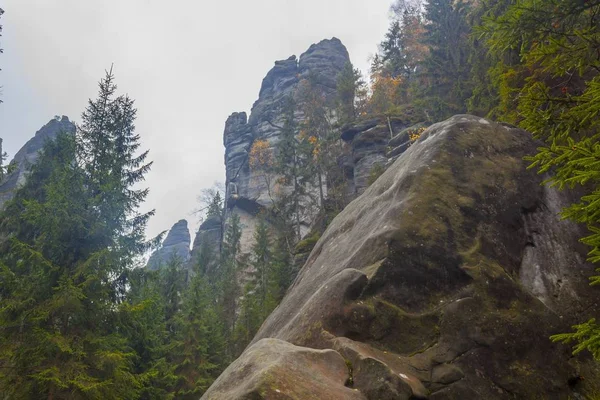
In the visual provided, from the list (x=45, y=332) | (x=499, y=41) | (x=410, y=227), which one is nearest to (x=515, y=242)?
(x=410, y=227)

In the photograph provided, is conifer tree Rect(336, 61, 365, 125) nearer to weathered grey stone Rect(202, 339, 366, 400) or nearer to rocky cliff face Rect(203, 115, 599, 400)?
rocky cliff face Rect(203, 115, 599, 400)

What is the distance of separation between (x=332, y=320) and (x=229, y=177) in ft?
192

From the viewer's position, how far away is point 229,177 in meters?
63.5

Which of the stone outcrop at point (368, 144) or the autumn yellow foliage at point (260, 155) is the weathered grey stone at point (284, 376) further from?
the autumn yellow foliage at point (260, 155)

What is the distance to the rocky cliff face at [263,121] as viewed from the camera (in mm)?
56906

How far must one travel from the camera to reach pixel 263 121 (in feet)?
217

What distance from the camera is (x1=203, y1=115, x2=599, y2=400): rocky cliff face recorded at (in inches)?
209

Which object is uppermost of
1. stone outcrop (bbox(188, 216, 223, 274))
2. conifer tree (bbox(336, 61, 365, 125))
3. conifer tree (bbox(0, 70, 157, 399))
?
conifer tree (bbox(336, 61, 365, 125))

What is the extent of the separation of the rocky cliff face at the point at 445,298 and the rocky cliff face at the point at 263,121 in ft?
149

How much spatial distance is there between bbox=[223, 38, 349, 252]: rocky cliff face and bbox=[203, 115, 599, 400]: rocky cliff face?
45.3 meters

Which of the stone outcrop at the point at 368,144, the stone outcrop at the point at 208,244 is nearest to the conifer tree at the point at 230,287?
the stone outcrop at the point at 208,244

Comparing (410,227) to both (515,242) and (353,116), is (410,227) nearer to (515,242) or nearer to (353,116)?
(515,242)

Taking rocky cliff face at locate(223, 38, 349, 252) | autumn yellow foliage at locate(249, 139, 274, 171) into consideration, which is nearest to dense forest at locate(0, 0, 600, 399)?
rocky cliff face at locate(223, 38, 349, 252)

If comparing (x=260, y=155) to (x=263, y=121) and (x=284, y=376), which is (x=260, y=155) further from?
(x=284, y=376)
